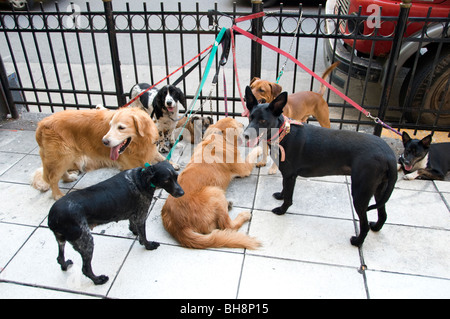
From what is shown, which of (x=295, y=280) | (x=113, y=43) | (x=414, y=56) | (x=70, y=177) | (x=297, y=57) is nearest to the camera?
(x=295, y=280)

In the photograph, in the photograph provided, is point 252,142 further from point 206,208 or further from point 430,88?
point 430,88

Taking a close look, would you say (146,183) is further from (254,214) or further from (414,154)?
(414,154)

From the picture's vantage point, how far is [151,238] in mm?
3777

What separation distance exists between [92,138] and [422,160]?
14.0 ft

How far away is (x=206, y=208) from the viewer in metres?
3.59

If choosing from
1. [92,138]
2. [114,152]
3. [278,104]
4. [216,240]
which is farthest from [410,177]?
[92,138]

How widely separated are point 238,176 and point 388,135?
9.30 feet

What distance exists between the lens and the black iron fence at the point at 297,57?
4.97 metres

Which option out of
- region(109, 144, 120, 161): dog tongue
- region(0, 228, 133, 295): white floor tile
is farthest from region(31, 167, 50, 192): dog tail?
region(109, 144, 120, 161): dog tongue

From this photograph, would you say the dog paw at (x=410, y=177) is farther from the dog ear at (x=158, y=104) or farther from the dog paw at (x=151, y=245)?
the dog ear at (x=158, y=104)

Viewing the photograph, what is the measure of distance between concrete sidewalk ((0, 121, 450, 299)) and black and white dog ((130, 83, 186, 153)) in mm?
1305

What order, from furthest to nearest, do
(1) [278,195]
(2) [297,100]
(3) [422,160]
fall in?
(2) [297,100] → (3) [422,160] → (1) [278,195]

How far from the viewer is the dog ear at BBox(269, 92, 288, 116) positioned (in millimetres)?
3198

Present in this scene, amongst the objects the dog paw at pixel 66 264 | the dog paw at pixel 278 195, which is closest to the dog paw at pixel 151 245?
the dog paw at pixel 66 264
